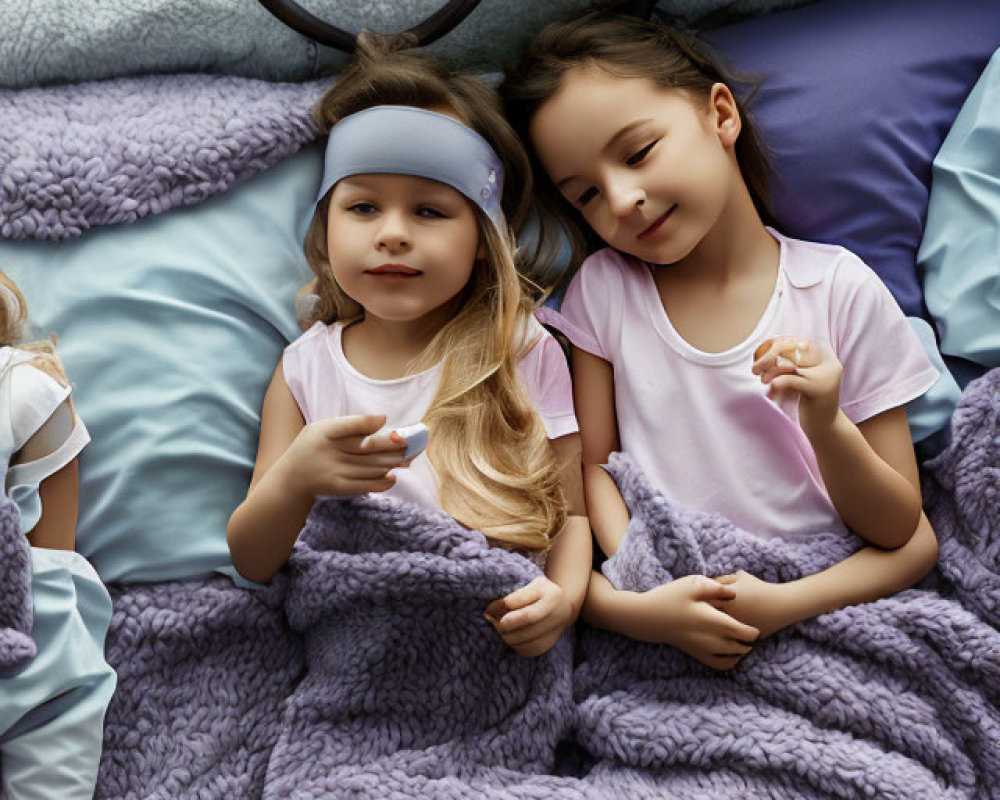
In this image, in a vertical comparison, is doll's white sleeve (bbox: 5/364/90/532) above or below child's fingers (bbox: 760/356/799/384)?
below

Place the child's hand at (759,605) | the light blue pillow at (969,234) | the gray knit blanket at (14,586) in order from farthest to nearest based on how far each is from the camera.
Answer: the light blue pillow at (969,234) → the child's hand at (759,605) → the gray knit blanket at (14,586)

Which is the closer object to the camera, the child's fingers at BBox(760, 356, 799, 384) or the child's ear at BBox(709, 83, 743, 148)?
the child's fingers at BBox(760, 356, 799, 384)

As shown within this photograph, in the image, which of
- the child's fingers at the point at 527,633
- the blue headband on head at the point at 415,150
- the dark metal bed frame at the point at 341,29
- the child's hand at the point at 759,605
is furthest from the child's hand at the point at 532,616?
the dark metal bed frame at the point at 341,29

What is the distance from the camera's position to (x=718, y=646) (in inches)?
45.1

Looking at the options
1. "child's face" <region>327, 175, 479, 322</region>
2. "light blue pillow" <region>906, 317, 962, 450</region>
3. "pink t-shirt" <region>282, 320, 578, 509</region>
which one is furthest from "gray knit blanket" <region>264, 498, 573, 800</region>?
"light blue pillow" <region>906, 317, 962, 450</region>

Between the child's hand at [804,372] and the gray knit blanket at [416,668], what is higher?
the child's hand at [804,372]

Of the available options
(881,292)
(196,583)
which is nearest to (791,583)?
(881,292)

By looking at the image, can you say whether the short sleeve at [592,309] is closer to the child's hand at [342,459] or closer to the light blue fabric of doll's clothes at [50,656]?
the child's hand at [342,459]

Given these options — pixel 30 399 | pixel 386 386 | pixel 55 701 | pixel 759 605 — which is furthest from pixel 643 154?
pixel 55 701

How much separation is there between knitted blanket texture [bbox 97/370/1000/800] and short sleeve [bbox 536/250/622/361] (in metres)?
0.17

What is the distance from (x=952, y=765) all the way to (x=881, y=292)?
473 millimetres

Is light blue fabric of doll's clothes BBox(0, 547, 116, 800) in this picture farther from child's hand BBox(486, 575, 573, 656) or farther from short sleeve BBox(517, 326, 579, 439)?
short sleeve BBox(517, 326, 579, 439)

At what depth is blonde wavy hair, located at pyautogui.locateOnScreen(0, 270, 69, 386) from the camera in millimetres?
1193

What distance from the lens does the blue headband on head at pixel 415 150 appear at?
3.91 feet
